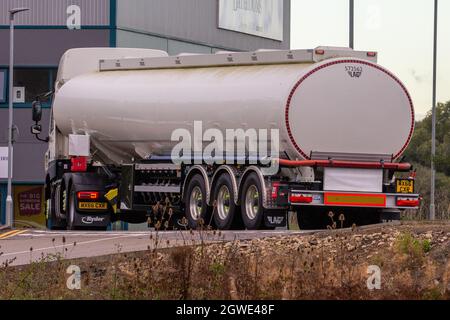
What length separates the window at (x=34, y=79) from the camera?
5547 centimetres

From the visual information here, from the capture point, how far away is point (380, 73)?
25.5 meters

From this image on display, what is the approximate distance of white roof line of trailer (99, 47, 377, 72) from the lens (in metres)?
25.1

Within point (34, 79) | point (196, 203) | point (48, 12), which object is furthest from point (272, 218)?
point (34, 79)

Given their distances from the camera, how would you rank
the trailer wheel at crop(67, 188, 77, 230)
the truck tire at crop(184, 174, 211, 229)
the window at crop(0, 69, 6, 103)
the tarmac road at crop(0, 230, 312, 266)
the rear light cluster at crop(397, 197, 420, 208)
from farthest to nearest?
the window at crop(0, 69, 6, 103) → the trailer wheel at crop(67, 188, 77, 230) → the truck tire at crop(184, 174, 211, 229) → the rear light cluster at crop(397, 197, 420, 208) → the tarmac road at crop(0, 230, 312, 266)

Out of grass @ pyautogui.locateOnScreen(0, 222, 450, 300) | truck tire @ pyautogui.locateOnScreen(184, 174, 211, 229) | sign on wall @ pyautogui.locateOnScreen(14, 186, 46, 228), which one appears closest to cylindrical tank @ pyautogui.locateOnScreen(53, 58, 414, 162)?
truck tire @ pyautogui.locateOnScreen(184, 174, 211, 229)

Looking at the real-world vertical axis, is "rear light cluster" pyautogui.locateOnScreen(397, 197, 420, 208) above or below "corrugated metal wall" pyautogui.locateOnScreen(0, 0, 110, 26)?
below

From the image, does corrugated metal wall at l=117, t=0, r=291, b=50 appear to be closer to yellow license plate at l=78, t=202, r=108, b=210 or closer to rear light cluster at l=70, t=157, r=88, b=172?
rear light cluster at l=70, t=157, r=88, b=172

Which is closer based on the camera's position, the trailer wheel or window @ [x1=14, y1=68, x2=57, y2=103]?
the trailer wheel

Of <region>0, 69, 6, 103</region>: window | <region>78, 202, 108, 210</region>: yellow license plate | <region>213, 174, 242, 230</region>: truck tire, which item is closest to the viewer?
<region>213, 174, 242, 230</region>: truck tire

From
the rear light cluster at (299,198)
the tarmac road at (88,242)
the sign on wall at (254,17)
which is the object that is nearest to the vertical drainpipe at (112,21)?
the sign on wall at (254,17)

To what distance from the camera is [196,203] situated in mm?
27922

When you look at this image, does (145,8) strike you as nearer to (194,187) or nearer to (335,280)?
(194,187)

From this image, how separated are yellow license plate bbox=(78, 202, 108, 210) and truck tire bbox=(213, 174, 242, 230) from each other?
15.8 feet

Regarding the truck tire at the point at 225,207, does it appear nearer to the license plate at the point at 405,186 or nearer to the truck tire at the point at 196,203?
the truck tire at the point at 196,203
